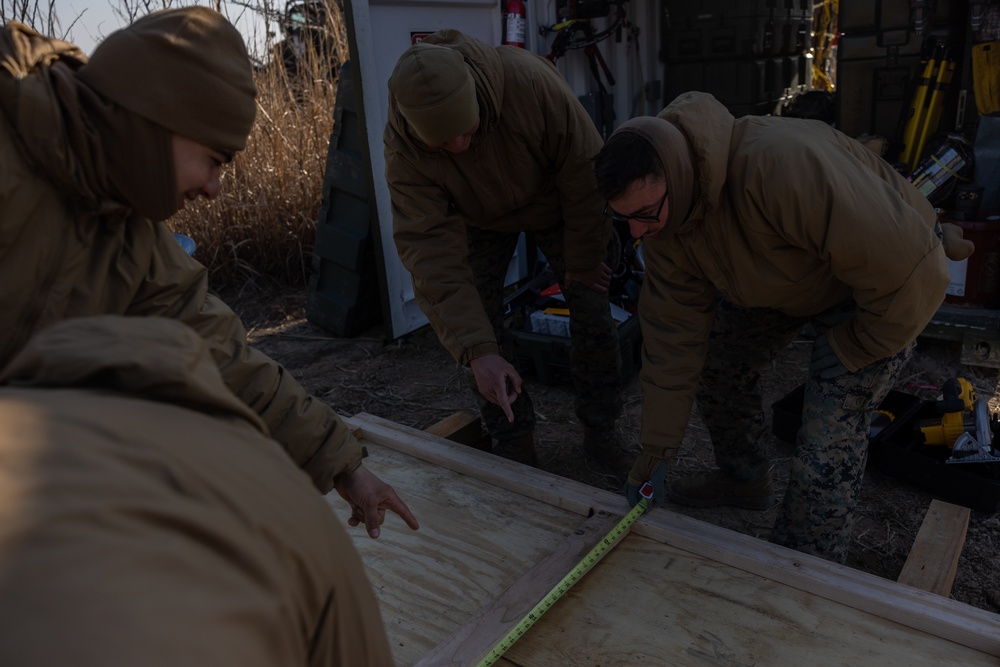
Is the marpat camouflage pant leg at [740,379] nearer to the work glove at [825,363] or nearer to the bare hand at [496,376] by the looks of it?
the work glove at [825,363]

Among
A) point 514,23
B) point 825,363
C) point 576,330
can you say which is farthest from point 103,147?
point 514,23

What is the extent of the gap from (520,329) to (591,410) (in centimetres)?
101

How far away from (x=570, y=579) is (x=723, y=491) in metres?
1.36

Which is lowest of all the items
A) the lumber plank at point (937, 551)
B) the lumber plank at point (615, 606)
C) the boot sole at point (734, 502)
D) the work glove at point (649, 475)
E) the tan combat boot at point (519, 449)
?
the boot sole at point (734, 502)

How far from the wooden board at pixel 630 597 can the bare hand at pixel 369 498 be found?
33 centimetres

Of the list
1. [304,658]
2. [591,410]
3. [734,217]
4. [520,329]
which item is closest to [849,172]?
[734,217]

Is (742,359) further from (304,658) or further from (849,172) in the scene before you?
(304,658)

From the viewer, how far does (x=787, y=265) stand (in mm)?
2246

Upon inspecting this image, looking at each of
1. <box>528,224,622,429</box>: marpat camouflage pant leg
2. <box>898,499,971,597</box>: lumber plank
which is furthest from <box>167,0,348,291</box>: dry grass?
<box>898,499,971,597</box>: lumber plank

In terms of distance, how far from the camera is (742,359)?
9.15 feet

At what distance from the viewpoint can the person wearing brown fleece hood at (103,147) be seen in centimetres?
132

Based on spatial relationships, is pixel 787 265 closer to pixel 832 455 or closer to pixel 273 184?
pixel 832 455

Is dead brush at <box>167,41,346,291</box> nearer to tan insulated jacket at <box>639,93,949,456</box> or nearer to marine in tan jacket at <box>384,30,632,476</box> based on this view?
marine in tan jacket at <box>384,30,632,476</box>

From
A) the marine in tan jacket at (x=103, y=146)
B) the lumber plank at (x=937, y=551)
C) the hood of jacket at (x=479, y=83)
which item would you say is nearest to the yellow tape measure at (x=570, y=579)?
the lumber plank at (x=937, y=551)
